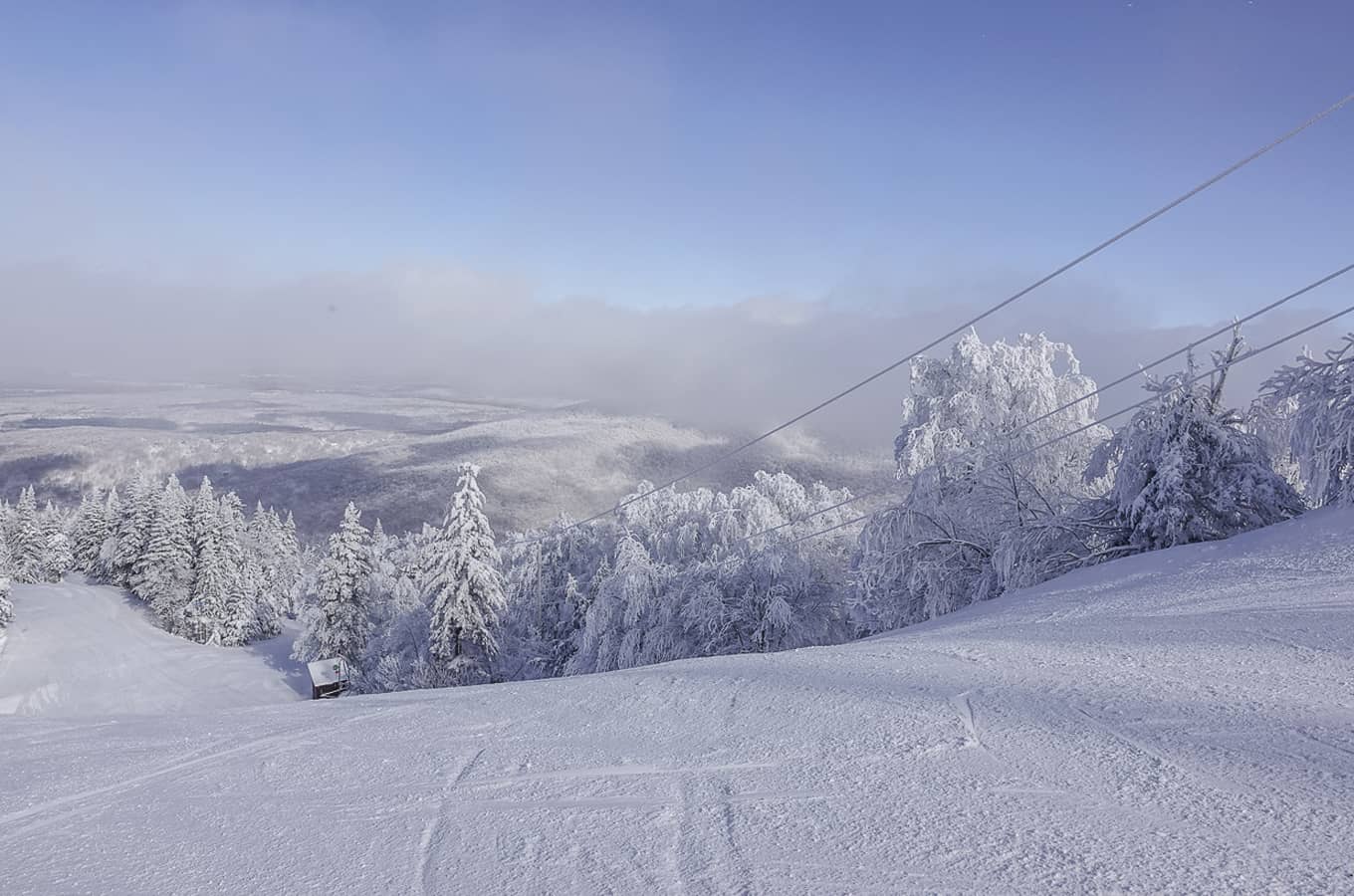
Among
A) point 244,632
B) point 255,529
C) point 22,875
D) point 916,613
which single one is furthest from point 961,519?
point 255,529

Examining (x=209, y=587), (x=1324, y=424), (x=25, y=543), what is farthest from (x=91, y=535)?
(x=1324, y=424)

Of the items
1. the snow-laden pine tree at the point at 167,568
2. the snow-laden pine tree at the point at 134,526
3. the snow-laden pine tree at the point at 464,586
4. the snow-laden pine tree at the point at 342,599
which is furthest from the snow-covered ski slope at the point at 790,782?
the snow-laden pine tree at the point at 134,526

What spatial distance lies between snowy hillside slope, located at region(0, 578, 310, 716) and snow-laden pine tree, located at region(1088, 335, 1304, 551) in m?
31.0

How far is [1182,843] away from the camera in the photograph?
180 cm

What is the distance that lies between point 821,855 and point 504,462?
77256 millimetres

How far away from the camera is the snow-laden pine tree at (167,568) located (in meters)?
42.1

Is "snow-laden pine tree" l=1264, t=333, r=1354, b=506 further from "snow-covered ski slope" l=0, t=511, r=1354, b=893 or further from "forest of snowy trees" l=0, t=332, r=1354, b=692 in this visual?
"snow-covered ski slope" l=0, t=511, r=1354, b=893

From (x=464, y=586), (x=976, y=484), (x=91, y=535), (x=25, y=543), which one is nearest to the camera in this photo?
(x=976, y=484)

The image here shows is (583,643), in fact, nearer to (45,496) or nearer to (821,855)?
(821,855)

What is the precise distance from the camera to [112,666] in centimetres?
3225

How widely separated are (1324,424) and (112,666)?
42918 millimetres

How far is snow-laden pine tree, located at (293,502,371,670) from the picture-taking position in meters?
33.5

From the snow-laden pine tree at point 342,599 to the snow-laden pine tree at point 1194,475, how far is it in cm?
3223

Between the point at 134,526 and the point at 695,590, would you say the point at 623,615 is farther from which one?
the point at 134,526
